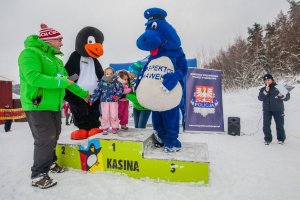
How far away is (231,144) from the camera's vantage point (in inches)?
195

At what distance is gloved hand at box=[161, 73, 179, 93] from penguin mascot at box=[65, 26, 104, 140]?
1.13 m

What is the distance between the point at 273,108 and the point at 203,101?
83.1 inches

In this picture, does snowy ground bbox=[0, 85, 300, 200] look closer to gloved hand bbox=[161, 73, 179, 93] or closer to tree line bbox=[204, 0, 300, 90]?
gloved hand bbox=[161, 73, 179, 93]

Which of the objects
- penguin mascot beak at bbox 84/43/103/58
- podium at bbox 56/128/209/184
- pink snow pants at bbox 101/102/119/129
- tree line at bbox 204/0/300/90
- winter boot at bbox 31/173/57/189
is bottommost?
winter boot at bbox 31/173/57/189

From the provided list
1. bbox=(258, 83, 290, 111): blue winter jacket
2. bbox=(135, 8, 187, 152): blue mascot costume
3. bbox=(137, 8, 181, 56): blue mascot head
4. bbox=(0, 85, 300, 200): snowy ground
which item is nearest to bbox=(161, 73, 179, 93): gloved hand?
bbox=(135, 8, 187, 152): blue mascot costume

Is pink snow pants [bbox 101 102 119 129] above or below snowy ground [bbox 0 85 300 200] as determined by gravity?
above

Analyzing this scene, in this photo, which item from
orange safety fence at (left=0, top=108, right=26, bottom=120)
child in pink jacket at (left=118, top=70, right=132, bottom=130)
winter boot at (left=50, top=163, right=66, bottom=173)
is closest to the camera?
winter boot at (left=50, top=163, right=66, bottom=173)

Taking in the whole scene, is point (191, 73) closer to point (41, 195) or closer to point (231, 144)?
point (231, 144)

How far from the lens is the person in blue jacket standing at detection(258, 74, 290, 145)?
4918 mm

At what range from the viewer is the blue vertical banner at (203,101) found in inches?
264

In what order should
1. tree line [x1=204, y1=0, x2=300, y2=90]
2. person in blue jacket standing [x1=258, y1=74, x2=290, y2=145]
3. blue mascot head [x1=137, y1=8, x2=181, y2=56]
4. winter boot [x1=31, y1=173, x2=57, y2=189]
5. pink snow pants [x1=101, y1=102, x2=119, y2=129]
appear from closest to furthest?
1. winter boot [x1=31, y1=173, x2=57, y2=189]
2. blue mascot head [x1=137, y1=8, x2=181, y2=56]
3. pink snow pants [x1=101, y1=102, x2=119, y2=129]
4. person in blue jacket standing [x1=258, y1=74, x2=290, y2=145]
5. tree line [x1=204, y1=0, x2=300, y2=90]

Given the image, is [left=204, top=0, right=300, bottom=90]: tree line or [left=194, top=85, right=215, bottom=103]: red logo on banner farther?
[left=204, top=0, right=300, bottom=90]: tree line

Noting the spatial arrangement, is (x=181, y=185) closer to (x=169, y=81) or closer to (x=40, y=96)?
(x=169, y=81)

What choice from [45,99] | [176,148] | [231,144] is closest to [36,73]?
[45,99]
